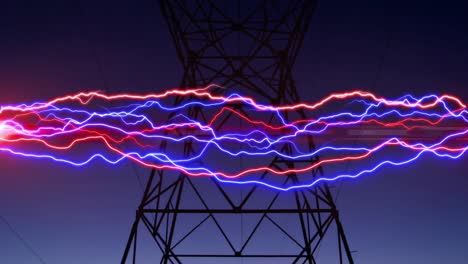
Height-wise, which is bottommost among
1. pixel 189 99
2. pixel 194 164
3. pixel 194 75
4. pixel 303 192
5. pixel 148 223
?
pixel 148 223

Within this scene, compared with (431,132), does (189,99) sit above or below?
above

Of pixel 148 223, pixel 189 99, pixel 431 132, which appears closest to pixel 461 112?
pixel 431 132

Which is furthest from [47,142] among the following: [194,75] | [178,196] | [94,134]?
[194,75]

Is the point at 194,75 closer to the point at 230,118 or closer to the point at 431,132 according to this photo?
the point at 230,118

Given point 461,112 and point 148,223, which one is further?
point 148,223

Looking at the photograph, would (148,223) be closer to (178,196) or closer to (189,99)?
(178,196)

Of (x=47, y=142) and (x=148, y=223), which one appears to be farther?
(x=148, y=223)

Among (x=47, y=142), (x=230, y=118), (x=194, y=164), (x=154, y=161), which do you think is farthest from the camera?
(x=194, y=164)

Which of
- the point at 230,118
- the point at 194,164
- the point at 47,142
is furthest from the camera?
the point at 194,164

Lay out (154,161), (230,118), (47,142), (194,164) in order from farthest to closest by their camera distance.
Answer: (194,164)
(230,118)
(154,161)
(47,142)
